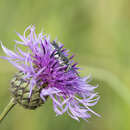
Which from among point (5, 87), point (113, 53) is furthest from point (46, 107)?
point (113, 53)

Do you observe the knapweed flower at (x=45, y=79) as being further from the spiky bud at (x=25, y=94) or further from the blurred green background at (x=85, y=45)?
the blurred green background at (x=85, y=45)

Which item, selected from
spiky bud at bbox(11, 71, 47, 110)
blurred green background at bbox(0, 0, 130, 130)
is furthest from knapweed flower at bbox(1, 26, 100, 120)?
blurred green background at bbox(0, 0, 130, 130)

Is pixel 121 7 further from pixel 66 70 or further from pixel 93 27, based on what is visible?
pixel 66 70

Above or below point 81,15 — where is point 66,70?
below

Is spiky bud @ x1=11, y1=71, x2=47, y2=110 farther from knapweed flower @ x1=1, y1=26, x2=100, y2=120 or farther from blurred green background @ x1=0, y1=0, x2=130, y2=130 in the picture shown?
blurred green background @ x1=0, y1=0, x2=130, y2=130

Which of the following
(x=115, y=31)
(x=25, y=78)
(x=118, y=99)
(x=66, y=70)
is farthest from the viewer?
(x=115, y=31)

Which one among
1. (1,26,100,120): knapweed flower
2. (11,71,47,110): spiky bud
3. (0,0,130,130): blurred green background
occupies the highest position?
(0,0,130,130): blurred green background

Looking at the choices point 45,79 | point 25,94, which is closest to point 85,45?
point 45,79
